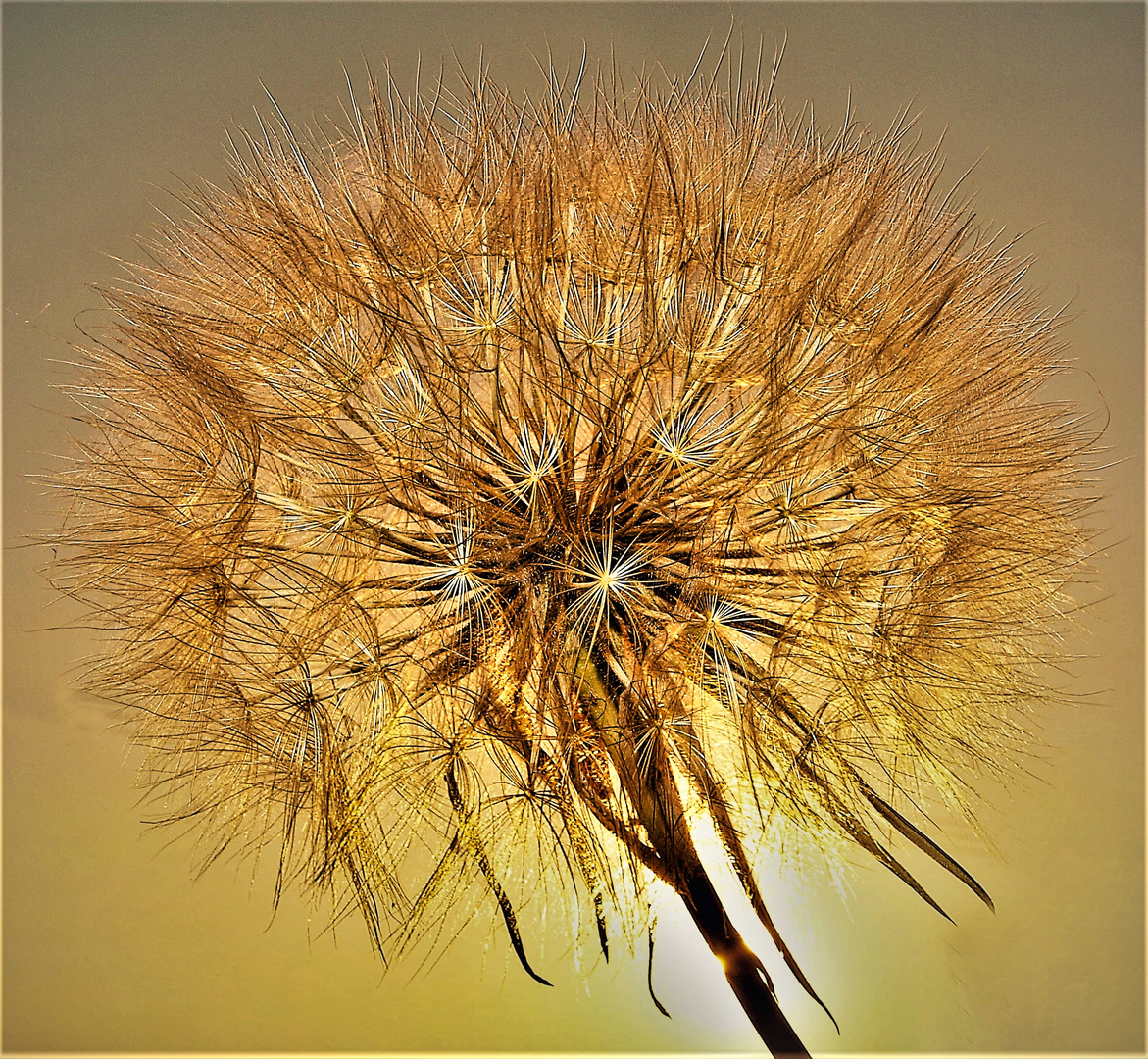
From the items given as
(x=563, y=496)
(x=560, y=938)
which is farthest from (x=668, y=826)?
(x=560, y=938)

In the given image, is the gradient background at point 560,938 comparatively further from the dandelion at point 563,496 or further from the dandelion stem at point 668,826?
the dandelion at point 563,496

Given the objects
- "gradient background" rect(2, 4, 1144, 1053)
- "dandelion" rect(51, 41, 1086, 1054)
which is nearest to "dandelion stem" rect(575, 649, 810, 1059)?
"dandelion" rect(51, 41, 1086, 1054)

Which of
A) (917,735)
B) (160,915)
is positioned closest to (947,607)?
(917,735)

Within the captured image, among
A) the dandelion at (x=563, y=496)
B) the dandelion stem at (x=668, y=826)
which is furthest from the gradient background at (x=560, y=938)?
the dandelion at (x=563, y=496)

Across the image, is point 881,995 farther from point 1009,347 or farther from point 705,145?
point 705,145

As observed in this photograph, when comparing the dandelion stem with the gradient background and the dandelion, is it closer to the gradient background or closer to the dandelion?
the dandelion

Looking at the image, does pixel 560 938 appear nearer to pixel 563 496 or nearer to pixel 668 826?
pixel 668 826
